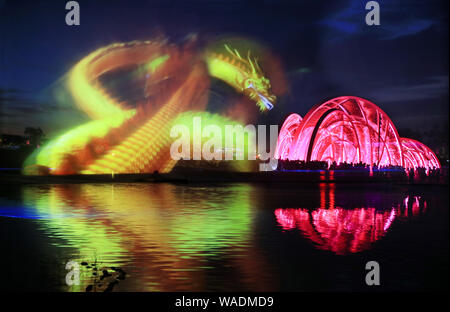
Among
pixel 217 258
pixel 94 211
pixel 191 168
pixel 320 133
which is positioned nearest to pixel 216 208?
pixel 94 211

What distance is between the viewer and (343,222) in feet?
61.4

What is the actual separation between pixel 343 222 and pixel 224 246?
20.4ft

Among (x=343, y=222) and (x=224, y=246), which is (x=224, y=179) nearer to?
(x=343, y=222)

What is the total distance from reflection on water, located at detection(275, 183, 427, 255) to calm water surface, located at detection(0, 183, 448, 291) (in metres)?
0.03

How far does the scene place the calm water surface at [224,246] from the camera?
384 inches

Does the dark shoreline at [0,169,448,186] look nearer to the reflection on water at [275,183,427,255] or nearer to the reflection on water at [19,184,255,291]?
the reflection on water at [19,184,255,291]

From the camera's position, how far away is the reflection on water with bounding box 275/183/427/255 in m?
→ 14.3

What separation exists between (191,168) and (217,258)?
84.7 m

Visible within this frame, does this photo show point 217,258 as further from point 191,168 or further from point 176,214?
point 191,168

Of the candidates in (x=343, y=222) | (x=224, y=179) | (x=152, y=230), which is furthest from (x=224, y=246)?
(x=224, y=179)

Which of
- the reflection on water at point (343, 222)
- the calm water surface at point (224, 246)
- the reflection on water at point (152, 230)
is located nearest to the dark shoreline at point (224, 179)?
the reflection on water at point (152, 230)

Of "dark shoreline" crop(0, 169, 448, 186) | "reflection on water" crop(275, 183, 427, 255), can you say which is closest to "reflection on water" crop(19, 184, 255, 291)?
"reflection on water" crop(275, 183, 427, 255)

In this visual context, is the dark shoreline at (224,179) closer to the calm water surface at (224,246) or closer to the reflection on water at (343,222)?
the reflection on water at (343,222)
